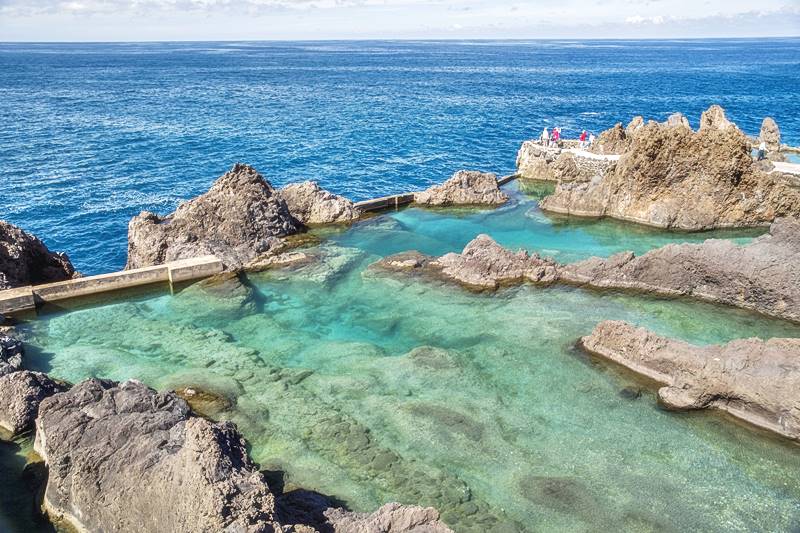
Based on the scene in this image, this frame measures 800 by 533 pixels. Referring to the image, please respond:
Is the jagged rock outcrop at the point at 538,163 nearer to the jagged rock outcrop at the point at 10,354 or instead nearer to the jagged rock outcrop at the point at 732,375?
the jagged rock outcrop at the point at 732,375

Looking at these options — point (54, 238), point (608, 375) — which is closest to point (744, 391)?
point (608, 375)

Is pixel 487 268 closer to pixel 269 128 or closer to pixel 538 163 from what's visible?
pixel 538 163

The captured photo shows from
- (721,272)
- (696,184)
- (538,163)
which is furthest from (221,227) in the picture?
(538,163)

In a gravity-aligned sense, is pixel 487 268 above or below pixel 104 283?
above

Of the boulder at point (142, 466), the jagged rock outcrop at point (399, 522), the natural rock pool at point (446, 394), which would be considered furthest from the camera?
the natural rock pool at point (446, 394)

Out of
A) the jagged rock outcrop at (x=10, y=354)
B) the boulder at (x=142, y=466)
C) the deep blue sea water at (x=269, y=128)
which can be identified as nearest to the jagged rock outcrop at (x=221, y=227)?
the deep blue sea water at (x=269, y=128)

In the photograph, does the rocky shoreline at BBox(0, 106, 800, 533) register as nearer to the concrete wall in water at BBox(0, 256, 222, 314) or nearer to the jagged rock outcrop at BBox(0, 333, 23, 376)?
the jagged rock outcrop at BBox(0, 333, 23, 376)
